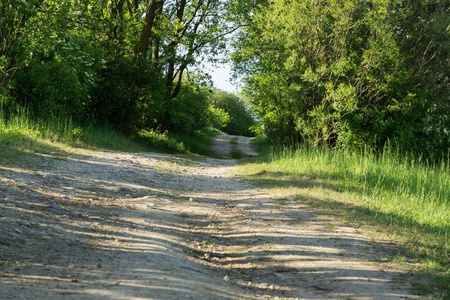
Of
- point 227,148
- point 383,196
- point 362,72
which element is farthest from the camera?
point 227,148

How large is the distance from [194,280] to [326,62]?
14.4 meters

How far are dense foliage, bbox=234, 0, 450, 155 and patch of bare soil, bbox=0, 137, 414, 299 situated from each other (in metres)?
9.01

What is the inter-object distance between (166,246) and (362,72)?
1319 centimetres

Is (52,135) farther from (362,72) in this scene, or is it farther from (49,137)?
(362,72)

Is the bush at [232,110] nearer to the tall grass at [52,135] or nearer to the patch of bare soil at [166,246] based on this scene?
the tall grass at [52,135]

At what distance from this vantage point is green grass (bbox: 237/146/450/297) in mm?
5859

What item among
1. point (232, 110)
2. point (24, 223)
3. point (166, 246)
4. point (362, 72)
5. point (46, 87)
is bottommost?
point (166, 246)

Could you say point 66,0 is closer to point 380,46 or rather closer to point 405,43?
point 380,46

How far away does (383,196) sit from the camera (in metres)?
9.28

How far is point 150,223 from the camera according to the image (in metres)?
6.26

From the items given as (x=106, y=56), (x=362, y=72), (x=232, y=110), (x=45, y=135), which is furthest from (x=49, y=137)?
(x=232, y=110)

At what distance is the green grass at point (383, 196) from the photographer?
5859 millimetres

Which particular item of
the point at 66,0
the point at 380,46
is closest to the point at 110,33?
the point at 66,0

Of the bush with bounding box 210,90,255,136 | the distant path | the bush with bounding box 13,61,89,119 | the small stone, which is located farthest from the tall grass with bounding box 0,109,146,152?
the bush with bounding box 210,90,255,136
